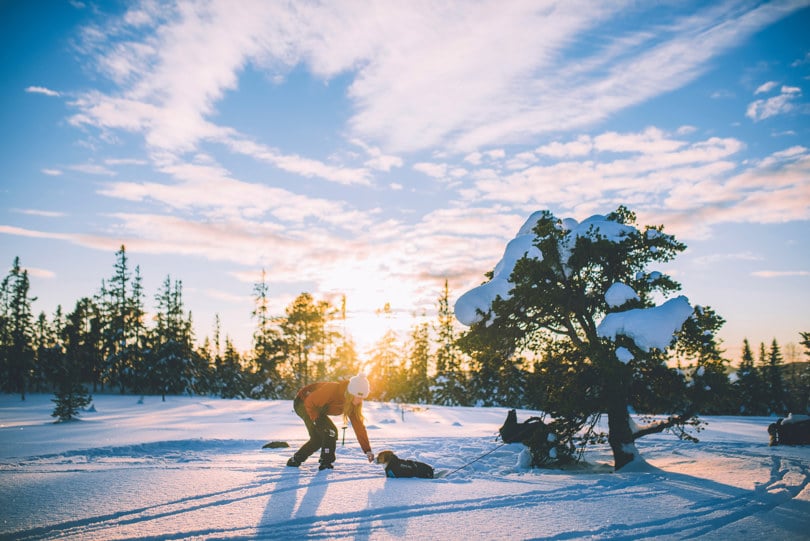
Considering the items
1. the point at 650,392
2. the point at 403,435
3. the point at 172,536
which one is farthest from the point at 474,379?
the point at 172,536

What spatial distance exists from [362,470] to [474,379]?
30956 millimetres

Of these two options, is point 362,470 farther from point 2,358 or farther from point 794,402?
point 2,358

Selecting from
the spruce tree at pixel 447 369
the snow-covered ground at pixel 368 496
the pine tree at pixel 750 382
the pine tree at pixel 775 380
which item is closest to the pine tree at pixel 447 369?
the spruce tree at pixel 447 369

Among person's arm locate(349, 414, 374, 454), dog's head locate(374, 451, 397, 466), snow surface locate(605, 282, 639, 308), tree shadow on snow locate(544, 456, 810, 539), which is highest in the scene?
snow surface locate(605, 282, 639, 308)

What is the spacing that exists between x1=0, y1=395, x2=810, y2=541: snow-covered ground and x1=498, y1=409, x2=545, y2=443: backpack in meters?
0.62

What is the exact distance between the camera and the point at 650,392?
8.27 m

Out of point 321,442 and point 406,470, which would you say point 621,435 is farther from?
point 321,442

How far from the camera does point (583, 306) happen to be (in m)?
8.70

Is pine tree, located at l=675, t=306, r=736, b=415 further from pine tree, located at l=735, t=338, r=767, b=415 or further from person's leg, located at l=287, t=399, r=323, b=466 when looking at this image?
pine tree, located at l=735, t=338, r=767, b=415

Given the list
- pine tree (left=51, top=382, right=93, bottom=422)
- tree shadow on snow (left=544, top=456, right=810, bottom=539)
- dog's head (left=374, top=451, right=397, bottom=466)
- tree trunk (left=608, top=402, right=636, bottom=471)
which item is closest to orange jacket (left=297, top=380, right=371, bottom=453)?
dog's head (left=374, top=451, right=397, bottom=466)

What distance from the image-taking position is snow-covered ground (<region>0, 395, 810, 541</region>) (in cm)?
451

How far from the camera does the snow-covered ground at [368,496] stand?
177 inches

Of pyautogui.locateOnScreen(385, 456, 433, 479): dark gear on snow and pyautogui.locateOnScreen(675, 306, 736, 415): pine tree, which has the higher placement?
pyautogui.locateOnScreen(675, 306, 736, 415): pine tree

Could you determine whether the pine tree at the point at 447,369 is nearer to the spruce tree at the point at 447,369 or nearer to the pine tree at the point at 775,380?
the spruce tree at the point at 447,369
